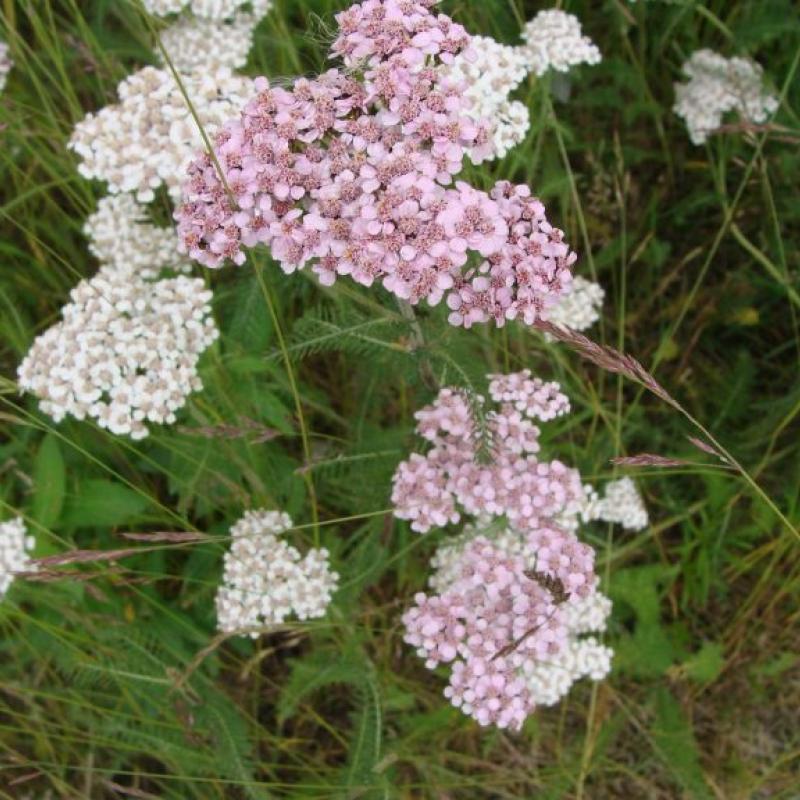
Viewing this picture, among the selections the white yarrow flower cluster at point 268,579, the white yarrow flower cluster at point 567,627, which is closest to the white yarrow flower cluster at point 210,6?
the white yarrow flower cluster at point 268,579

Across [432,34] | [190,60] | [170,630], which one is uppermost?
[432,34]

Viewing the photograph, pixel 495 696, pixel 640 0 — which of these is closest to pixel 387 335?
pixel 495 696

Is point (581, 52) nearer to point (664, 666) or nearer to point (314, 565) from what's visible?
A: point (314, 565)

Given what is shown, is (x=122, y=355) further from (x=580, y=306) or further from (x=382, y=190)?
(x=580, y=306)

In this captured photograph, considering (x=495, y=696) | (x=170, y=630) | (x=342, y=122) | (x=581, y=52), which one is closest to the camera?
(x=342, y=122)

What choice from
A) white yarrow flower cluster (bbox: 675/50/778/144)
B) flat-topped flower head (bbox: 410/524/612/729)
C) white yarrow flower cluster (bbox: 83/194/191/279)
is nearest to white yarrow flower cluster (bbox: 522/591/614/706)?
flat-topped flower head (bbox: 410/524/612/729)

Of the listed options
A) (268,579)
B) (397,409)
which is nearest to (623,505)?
(397,409)
